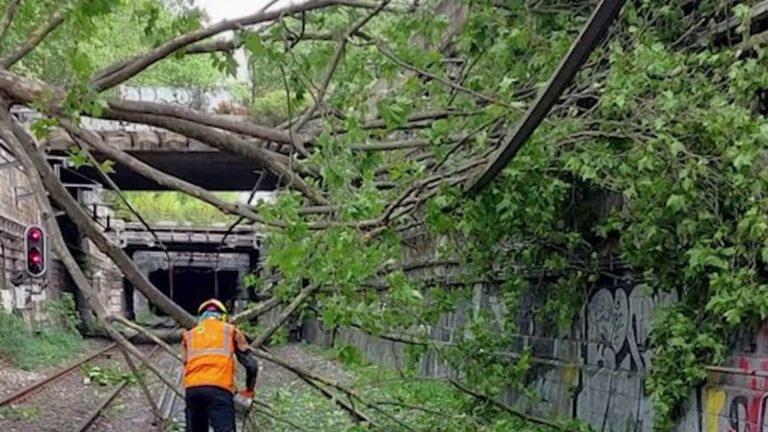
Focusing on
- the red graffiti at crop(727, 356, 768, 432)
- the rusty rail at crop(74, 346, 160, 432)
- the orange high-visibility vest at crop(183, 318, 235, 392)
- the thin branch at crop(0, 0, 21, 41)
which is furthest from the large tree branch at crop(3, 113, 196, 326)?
the red graffiti at crop(727, 356, 768, 432)

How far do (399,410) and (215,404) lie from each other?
218cm

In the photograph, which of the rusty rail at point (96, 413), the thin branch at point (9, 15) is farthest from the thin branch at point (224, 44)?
the rusty rail at point (96, 413)

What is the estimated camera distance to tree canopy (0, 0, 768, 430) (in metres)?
6.44

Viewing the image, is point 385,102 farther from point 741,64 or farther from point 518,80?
point 741,64

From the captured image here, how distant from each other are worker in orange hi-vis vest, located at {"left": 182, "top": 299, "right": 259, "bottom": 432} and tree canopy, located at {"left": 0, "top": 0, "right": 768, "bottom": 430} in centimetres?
23

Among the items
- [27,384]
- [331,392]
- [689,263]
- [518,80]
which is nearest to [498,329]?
[331,392]

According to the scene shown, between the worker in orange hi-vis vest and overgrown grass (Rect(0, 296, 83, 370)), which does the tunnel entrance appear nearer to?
overgrown grass (Rect(0, 296, 83, 370))

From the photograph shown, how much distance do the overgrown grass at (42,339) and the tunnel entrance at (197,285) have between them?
74.3 ft

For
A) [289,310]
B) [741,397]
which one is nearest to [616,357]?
[741,397]

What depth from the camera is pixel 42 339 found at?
22.1 meters

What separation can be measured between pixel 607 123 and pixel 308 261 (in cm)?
261

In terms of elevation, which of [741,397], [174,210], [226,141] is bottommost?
[741,397]

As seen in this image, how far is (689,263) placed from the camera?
659cm

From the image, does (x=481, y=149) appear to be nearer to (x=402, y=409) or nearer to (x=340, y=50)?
(x=340, y=50)
